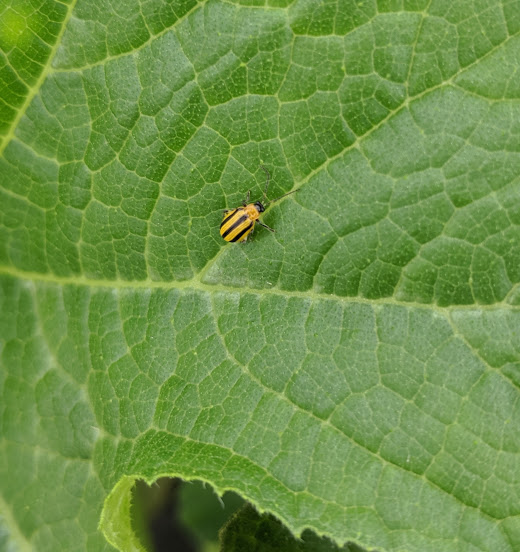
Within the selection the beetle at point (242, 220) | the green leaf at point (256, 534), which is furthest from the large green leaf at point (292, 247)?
the green leaf at point (256, 534)

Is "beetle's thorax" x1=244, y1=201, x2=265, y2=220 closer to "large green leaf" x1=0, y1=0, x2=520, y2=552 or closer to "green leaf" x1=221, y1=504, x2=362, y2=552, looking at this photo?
"large green leaf" x1=0, y1=0, x2=520, y2=552

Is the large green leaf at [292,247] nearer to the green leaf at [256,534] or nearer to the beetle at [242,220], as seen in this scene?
→ the beetle at [242,220]

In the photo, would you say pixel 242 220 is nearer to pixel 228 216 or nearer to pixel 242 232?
pixel 242 232

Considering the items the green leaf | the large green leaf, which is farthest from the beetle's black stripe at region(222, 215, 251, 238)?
the green leaf

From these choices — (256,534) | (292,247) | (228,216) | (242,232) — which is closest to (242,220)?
(242,232)

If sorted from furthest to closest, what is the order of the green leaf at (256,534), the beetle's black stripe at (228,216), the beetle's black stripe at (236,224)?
the green leaf at (256,534) < the beetle's black stripe at (228,216) < the beetle's black stripe at (236,224)

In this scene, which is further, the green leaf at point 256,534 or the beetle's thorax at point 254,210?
the green leaf at point 256,534

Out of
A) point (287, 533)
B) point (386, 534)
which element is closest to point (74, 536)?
point (287, 533)
